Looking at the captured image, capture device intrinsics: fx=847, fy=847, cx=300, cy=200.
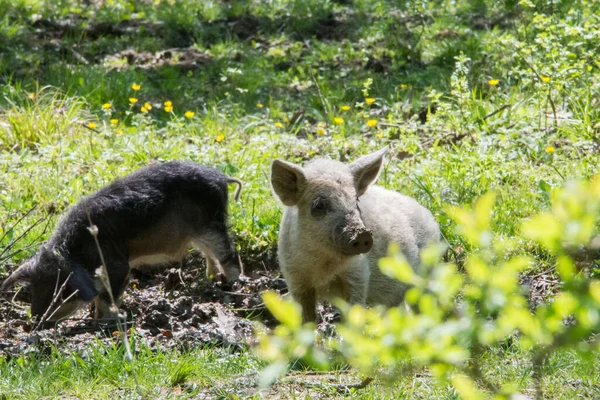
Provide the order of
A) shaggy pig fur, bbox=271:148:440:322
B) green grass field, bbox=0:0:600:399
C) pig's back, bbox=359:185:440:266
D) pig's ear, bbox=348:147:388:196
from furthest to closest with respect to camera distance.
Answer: pig's back, bbox=359:185:440:266 → pig's ear, bbox=348:147:388:196 → shaggy pig fur, bbox=271:148:440:322 → green grass field, bbox=0:0:600:399

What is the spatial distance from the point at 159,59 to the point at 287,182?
19.3 ft

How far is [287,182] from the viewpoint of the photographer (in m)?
5.10

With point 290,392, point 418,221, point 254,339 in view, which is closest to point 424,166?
Result: point 418,221

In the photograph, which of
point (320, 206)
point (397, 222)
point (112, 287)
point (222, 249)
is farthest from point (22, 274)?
point (397, 222)

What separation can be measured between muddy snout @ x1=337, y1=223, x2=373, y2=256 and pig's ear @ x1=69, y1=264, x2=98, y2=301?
1.89m

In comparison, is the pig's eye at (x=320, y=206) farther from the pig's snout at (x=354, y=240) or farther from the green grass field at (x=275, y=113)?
the green grass field at (x=275, y=113)

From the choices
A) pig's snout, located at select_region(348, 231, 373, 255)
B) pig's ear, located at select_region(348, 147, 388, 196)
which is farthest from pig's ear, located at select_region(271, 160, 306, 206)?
pig's snout, located at select_region(348, 231, 373, 255)

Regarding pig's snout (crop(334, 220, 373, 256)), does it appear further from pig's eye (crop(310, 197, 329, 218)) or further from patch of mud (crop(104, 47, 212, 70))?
patch of mud (crop(104, 47, 212, 70))

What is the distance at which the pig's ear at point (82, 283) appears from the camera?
5523 millimetres

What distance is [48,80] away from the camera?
9500 mm

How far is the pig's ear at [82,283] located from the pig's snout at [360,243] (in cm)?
192

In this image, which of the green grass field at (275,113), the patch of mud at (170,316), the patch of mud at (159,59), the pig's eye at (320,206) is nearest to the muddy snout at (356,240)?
the pig's eye at (320,206)

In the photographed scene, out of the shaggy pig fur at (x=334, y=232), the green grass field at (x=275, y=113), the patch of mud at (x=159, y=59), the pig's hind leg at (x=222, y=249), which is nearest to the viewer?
the green grass field at (x=275, y=113)

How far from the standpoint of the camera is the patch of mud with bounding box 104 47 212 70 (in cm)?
1029
